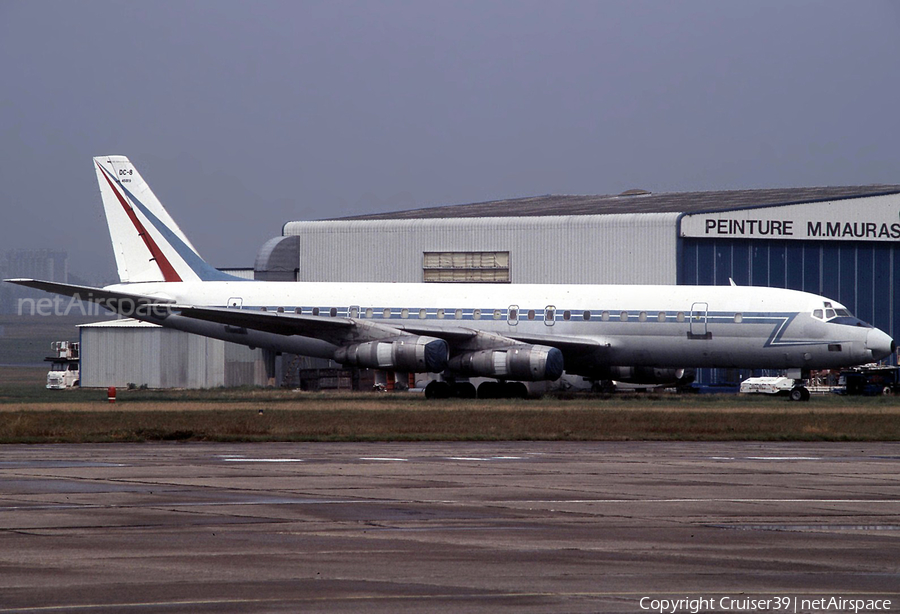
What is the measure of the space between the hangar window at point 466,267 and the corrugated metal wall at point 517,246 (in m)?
0.31

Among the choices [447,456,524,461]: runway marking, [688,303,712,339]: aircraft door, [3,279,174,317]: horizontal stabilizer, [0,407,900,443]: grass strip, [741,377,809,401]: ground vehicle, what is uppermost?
[3,279,174,317]: horizontal stabilizer

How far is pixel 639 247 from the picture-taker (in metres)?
54.3

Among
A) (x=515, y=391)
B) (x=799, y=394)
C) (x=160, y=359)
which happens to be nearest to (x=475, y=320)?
(x=515, y=391)

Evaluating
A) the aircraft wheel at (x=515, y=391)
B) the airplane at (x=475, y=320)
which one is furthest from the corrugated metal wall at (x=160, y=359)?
the aircraft wheel at (x=515, y=391)

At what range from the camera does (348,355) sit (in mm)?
39750

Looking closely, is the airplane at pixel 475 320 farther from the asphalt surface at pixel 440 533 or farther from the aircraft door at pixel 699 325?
the asphalt surface at pixel 440 533

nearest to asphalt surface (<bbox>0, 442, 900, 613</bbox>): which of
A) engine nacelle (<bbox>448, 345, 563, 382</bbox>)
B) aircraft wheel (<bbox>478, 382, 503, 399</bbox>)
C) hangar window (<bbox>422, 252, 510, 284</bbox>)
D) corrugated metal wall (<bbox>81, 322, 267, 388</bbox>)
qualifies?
engine nacelle (<bbox>448, 345, 563, 382</bbox>)

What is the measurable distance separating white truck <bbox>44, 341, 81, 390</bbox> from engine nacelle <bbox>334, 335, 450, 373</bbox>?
2519 cm

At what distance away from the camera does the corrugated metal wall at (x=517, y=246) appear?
54.2m

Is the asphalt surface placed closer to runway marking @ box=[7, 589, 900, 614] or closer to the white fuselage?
runway marking @ box=[7, 589, 900, 614]

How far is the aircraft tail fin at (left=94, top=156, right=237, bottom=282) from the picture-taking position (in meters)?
44.7

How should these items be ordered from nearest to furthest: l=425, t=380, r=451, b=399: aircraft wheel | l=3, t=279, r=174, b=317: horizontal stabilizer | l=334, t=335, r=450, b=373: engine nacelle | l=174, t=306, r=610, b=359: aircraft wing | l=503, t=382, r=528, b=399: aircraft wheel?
l=334, t=335, r=450, b=373: engine nacelle
l=174, t=306, r=610, b=359: aircraft wing
l=3, t=279, r=174, b=317: horizontal stabilizer
l=425, t=380, r=451, b=399: aircraft wheel
l=503, t=382, r=528, b=399: aircraft wheel

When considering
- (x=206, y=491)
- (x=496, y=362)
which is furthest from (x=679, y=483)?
(x=496, y=362)

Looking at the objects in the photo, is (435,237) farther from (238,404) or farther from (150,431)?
(150,431)
